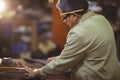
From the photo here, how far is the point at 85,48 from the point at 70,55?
167mm

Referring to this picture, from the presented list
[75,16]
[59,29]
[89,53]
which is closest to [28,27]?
[59,29]

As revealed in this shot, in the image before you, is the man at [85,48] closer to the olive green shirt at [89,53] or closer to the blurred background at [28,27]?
the olive green shirt at [89,53]

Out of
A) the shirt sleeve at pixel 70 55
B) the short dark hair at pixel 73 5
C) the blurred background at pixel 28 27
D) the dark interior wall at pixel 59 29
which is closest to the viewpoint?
the shirt sleeve at pixel 70 55

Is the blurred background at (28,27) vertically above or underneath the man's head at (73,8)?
underneath

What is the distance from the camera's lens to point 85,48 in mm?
2879

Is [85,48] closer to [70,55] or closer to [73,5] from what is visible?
[70,55]

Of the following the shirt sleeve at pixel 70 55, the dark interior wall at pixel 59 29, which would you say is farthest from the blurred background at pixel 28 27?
the shirt sleeve at pixel 70 55

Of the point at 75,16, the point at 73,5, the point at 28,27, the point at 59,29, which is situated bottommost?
the point at 28,27

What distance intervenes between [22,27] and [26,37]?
0.39 metres

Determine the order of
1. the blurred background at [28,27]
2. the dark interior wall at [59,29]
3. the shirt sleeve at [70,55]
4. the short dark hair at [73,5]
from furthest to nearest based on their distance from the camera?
1. the blurred background at [28,27]
2. the dark interior wall at [59,29]
3. the short dark hair at [73,5]
4. the shirt sleeve at [70,55]

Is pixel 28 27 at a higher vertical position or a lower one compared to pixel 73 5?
lower

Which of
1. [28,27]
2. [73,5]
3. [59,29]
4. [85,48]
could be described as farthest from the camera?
[28,27]

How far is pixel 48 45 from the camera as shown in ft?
16.5

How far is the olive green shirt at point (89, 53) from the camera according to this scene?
2871mm
